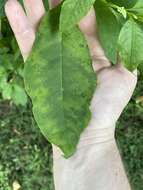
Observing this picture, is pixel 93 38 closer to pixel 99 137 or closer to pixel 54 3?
pixel 54 3

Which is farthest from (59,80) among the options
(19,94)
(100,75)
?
(19,94)

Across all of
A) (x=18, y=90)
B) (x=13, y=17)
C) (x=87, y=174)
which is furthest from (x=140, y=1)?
(x=18, y=90)

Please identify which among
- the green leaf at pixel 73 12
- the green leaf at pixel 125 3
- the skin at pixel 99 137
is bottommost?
the skin at pixel 99 137

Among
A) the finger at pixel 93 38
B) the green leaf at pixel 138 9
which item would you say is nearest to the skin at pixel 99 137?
the finger at pixel 93 38

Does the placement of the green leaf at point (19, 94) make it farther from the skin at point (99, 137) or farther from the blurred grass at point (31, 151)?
the skin at point (99, 137)

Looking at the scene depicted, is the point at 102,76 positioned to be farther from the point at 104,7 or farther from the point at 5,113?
the point at 5,113

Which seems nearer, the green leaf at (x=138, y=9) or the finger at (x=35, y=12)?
the green leaf at (x=138, y=9)
